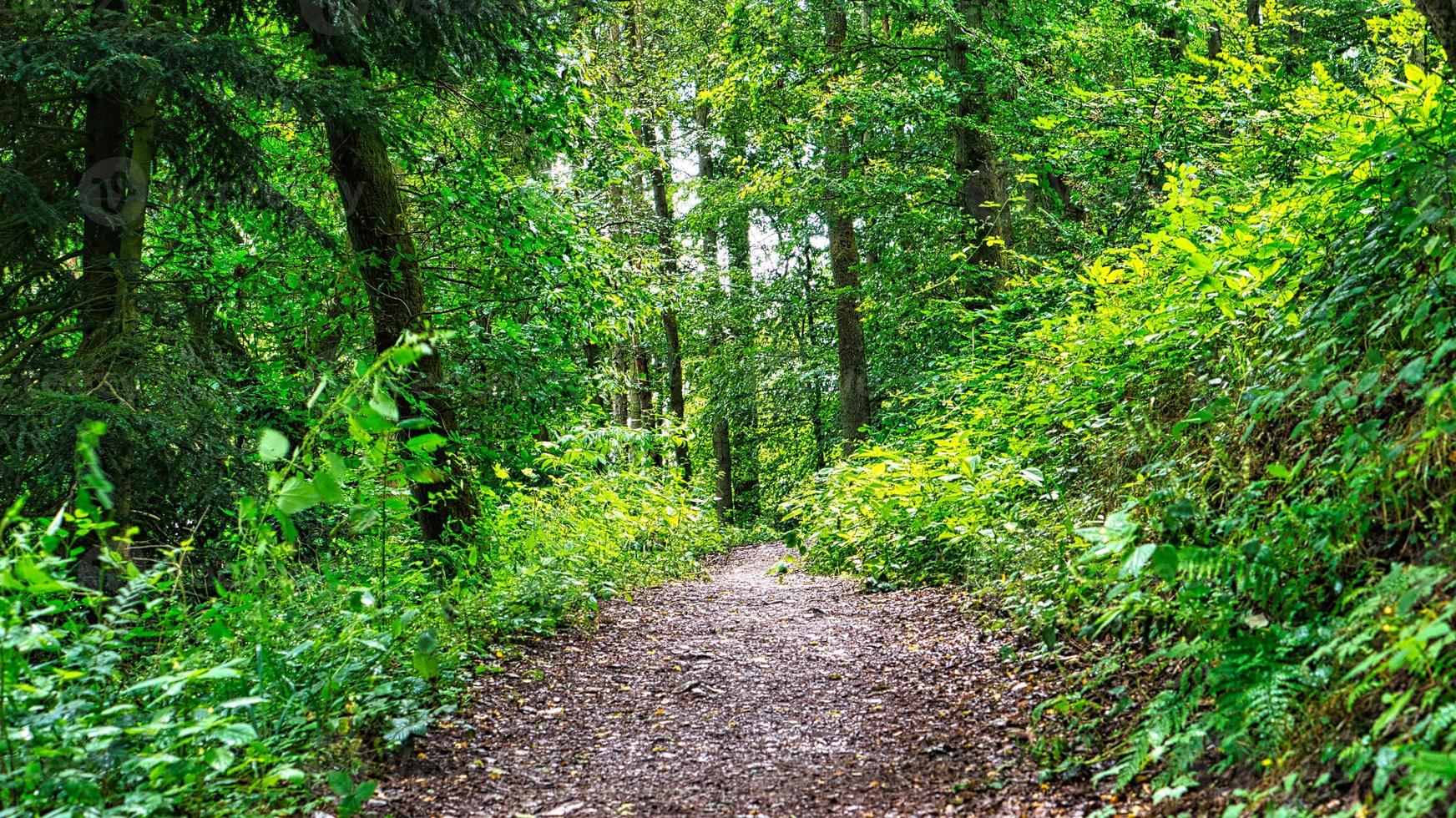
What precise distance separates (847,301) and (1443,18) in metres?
10.5

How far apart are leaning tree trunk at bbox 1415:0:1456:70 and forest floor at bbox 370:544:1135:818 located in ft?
10.1

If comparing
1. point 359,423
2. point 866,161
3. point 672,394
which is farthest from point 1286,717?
point 672,394

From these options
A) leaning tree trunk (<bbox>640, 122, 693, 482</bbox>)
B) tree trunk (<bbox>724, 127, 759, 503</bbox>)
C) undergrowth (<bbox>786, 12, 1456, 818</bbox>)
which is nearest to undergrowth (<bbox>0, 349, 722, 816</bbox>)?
undergrowth (<bbox>786, 12, 1456, 818</bbox>)

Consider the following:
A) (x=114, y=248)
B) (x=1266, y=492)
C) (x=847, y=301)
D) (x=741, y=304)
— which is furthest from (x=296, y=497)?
(x=741, y=304)

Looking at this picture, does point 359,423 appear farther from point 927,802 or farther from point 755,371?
point 755,371

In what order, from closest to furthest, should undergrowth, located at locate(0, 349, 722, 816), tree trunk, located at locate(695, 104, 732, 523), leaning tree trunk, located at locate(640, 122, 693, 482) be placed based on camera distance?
undergrowth, located at locate(0, 349, 722, 816) → tree trunk, located at locate(695, 104, 732, 523) → leaning tree trunk, located at locate(640, 122, 693, 482)

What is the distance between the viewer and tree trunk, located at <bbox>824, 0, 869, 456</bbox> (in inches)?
527

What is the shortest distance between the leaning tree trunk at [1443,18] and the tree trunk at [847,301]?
32.0 ft

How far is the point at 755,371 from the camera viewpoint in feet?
56.3

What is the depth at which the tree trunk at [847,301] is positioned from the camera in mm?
13398

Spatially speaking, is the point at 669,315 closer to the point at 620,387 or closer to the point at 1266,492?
the point at 620,387

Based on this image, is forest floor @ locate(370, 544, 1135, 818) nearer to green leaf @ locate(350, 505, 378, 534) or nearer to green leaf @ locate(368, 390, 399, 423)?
green leaf @ locate(350, 505, 378, 534)

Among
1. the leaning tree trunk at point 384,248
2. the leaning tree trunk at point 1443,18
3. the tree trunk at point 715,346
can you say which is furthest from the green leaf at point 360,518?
the tree trunk at point 715,346

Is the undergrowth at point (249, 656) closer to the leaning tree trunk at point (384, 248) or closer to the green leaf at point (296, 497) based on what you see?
the green leaf at point (296, 497)
